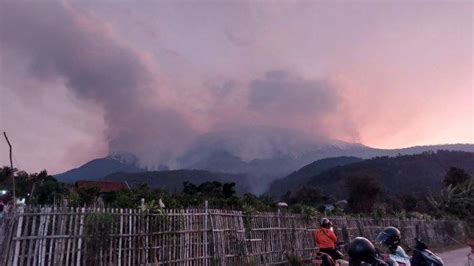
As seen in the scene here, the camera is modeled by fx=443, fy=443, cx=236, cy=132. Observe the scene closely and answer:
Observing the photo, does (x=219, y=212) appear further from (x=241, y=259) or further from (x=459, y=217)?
(x=459, y=217)

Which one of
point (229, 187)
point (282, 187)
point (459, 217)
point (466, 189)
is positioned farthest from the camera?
point (282, 187)

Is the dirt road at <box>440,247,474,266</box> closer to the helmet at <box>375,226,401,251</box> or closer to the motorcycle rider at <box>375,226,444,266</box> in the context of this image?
the motorcycle rider at <box>375,226,444,266</box>

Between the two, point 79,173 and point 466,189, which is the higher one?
point 79,173

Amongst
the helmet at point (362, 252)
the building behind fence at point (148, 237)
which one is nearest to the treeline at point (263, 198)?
the building behind fence at point (148, 237)

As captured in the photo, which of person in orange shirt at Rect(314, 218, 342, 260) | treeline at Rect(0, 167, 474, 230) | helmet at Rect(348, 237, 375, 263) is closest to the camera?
helmet at Rect(348, 237, 375, 263)

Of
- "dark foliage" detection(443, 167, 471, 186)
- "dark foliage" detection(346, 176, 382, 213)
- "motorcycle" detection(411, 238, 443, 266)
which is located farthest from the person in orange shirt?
"dark foliage" detection(443, 167, 471, 186)

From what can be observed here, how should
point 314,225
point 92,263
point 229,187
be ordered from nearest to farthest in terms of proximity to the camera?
point 92,263, point 314,225, point 229,187

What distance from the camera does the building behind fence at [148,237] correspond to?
7430mm

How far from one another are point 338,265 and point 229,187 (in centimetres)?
2157

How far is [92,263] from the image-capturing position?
26.8ft

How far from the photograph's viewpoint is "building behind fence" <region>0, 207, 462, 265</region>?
293 inches

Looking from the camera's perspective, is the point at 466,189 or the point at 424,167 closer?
the point at 466,189

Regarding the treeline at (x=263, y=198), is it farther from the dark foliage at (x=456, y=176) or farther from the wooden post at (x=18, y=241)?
the wooden post at (x=18, y=241)

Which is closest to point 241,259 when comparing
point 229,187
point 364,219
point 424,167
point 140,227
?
point 140,227
